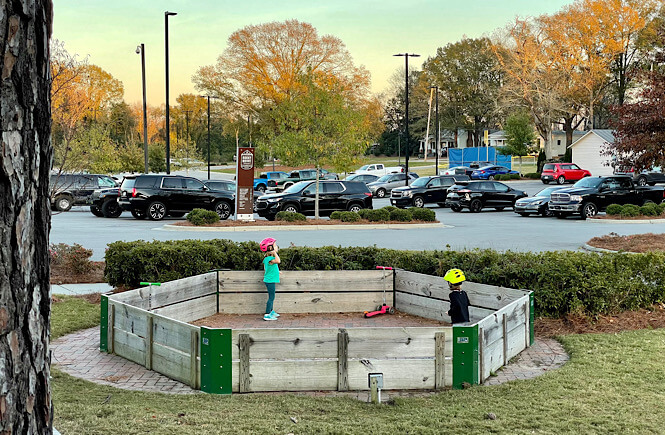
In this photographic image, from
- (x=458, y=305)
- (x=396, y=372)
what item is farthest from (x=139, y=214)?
(x=396, y=372)

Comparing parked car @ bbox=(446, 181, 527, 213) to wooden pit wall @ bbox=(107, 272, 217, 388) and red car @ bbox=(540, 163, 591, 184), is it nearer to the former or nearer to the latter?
red car @ bbox=(540, 163, 591, 184)

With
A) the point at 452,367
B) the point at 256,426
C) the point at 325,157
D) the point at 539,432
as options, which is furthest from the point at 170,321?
the point at 325,157

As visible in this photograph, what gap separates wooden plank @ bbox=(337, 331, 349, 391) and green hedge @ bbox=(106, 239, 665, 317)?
379cm

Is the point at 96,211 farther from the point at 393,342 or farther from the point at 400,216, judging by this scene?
the point at 393,342

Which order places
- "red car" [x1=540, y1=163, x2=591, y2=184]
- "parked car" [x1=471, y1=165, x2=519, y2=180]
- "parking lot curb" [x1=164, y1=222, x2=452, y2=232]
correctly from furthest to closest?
"parked car" [x1=471, y1=165, x2=519, y2=180], "red car" [x1=540, y1=163, x2=591, y2=184], "parking lot curb" [x1=164, y1=222, x2=452, y2=232]

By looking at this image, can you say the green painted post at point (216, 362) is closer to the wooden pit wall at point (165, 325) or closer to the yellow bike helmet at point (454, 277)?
the wooden pit wall at point (165, 325)

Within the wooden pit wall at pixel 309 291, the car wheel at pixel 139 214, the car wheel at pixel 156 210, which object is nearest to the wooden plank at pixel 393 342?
the wooden pit wall at pixel 309 291

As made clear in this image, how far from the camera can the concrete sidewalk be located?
39.0ft

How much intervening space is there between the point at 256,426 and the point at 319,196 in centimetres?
2278

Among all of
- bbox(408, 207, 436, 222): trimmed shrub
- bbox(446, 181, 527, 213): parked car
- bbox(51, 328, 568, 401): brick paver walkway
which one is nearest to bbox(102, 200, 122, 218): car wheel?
bbox(408, 207, 436, 222): trimmed shrub

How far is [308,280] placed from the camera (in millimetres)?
10016

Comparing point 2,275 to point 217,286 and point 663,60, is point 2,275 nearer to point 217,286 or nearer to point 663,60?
point 217,286

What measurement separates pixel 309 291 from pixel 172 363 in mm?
3350

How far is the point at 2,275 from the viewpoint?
7.02 feet
